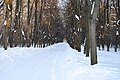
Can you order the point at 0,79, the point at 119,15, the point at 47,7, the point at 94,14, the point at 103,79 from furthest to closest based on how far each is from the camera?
the point at 47,7
the point at 119,15
the point at 94,14
the point at 0,79
the point at 103,79

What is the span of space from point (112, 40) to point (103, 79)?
6759 centimetres

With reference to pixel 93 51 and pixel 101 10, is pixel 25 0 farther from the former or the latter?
pixel 93 51

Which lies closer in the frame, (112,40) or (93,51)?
(93,51)

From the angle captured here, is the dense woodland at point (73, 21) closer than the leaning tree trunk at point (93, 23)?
No

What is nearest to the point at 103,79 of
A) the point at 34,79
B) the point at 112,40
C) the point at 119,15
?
the point at 34,79

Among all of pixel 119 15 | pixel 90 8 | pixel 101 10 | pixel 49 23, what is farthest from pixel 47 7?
pixel 90 8

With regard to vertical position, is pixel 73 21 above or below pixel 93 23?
above

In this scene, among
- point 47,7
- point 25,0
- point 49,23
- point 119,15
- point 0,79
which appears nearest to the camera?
point 0,79

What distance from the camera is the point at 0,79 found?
40.2 feet

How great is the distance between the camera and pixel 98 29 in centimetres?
5222

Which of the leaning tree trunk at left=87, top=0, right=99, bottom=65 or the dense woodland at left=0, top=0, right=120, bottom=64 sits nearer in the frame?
the leaning tree trunk at left=87, top=0, right=99, bottom=65

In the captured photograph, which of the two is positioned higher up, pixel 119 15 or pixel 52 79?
pixel 119 15

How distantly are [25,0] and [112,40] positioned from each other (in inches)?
1354

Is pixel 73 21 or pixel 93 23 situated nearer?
pixel 93 23
